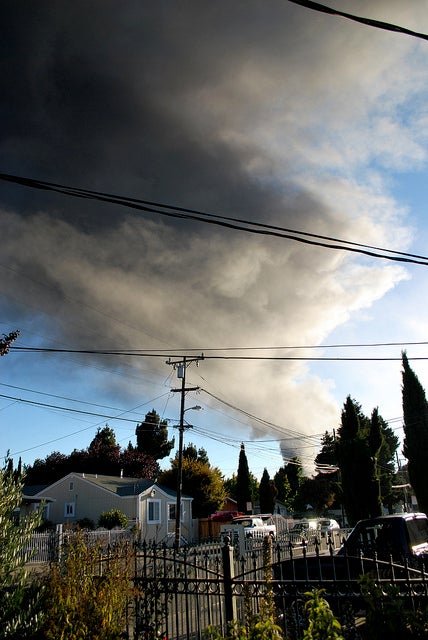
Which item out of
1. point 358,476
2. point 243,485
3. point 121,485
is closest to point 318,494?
point 243,485

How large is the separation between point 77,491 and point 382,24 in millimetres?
41483

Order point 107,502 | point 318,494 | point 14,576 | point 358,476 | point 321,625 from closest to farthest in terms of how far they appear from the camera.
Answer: point 321,625
point 14,576
point 358,476
point 107,502
point 318,494

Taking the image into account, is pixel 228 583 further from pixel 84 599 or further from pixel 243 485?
pixel 243 485

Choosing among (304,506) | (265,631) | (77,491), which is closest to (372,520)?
(265,631)

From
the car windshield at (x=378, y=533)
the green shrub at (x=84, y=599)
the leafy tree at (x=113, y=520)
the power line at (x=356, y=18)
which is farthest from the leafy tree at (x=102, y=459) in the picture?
the power line at (x=356, y=18)

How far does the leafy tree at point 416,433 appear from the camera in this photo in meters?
29.8

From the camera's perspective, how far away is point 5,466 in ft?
18.8

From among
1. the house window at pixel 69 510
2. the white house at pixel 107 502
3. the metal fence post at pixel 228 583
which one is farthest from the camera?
the house window at pixel 69 510

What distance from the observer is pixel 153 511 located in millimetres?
40219

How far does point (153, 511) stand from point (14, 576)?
37683mm

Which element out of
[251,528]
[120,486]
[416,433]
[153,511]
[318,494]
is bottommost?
[251,528]

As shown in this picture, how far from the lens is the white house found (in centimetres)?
3850

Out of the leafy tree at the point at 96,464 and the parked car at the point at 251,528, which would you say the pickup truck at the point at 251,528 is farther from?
the leafy tree at the point at 96,464

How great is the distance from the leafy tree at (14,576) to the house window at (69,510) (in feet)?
124
